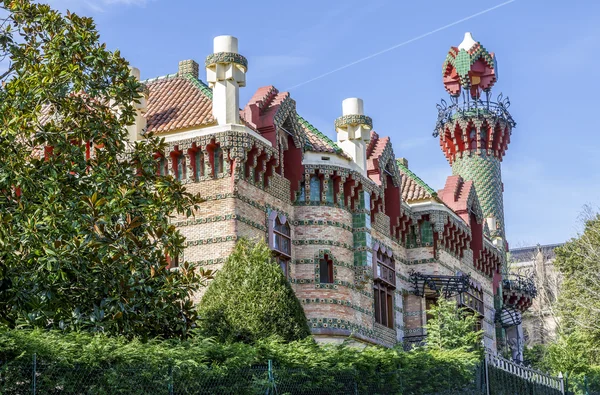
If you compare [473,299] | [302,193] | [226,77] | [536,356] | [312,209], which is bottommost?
[536,356]

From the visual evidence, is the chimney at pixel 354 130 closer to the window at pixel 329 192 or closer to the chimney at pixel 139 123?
the window at pixel 329 192

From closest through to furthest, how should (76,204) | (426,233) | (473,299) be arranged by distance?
1. (76,204)
2. (426,233)
3. (473,299)

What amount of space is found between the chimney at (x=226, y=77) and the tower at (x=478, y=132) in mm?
20876

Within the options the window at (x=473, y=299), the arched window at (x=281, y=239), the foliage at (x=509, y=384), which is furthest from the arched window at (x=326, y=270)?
the window at (x=473, y=299)

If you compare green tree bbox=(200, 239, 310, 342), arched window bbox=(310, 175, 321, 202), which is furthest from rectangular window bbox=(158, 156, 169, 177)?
green tree bbox=(200, 239, 310, 342)

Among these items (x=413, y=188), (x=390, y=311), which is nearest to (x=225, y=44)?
(x=390, y=311)

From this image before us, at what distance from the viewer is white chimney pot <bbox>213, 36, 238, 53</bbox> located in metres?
26.1

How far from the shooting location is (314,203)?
2841 cm

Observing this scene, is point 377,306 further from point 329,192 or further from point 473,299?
point 473,299

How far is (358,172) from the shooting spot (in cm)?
2925

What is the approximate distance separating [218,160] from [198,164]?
2.04 ft

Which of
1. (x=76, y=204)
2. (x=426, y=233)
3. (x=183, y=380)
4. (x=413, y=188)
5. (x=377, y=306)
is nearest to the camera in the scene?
(x=183, y=380)

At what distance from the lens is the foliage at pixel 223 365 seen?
14031 millimetres

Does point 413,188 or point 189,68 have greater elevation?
point 189,68
